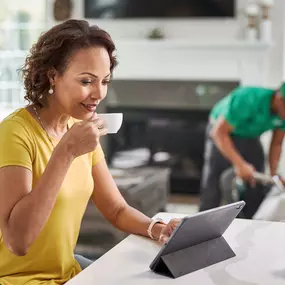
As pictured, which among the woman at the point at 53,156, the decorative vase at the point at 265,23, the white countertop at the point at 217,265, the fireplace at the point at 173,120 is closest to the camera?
the white countertop at the point at 217,265

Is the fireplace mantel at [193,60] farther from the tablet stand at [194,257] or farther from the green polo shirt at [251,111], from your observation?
the tablet stand at [194,257]

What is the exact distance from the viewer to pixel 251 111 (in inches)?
132

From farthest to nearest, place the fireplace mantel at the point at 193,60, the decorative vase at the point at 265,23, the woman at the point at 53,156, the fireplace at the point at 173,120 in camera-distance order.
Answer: the fireplace at the point at 173,120 → the fireplace mantel at the point at 193,60 → the decorative vase at the point at 265,23 → the woman at the point at 53,156

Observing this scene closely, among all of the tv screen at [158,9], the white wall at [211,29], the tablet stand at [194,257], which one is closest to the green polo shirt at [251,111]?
the white wall at [211,29]

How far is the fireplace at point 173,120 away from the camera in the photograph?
517 cm

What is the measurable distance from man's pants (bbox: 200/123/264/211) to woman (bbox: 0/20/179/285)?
208 centimetres

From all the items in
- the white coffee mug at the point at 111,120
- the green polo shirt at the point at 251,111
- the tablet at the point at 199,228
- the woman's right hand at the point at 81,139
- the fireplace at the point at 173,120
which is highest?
the white coffee mug at the point at 111,120

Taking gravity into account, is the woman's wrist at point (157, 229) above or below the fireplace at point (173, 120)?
above

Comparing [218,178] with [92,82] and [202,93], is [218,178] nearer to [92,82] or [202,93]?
[202,93]

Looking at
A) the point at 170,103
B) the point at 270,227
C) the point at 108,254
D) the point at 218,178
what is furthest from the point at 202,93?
the point at 108,254

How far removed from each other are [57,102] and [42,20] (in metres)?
4.33

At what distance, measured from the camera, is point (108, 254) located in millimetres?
1373

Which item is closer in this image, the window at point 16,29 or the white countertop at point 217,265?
the white countertop at point 217,265

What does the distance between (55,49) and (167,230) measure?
19.5 inches
